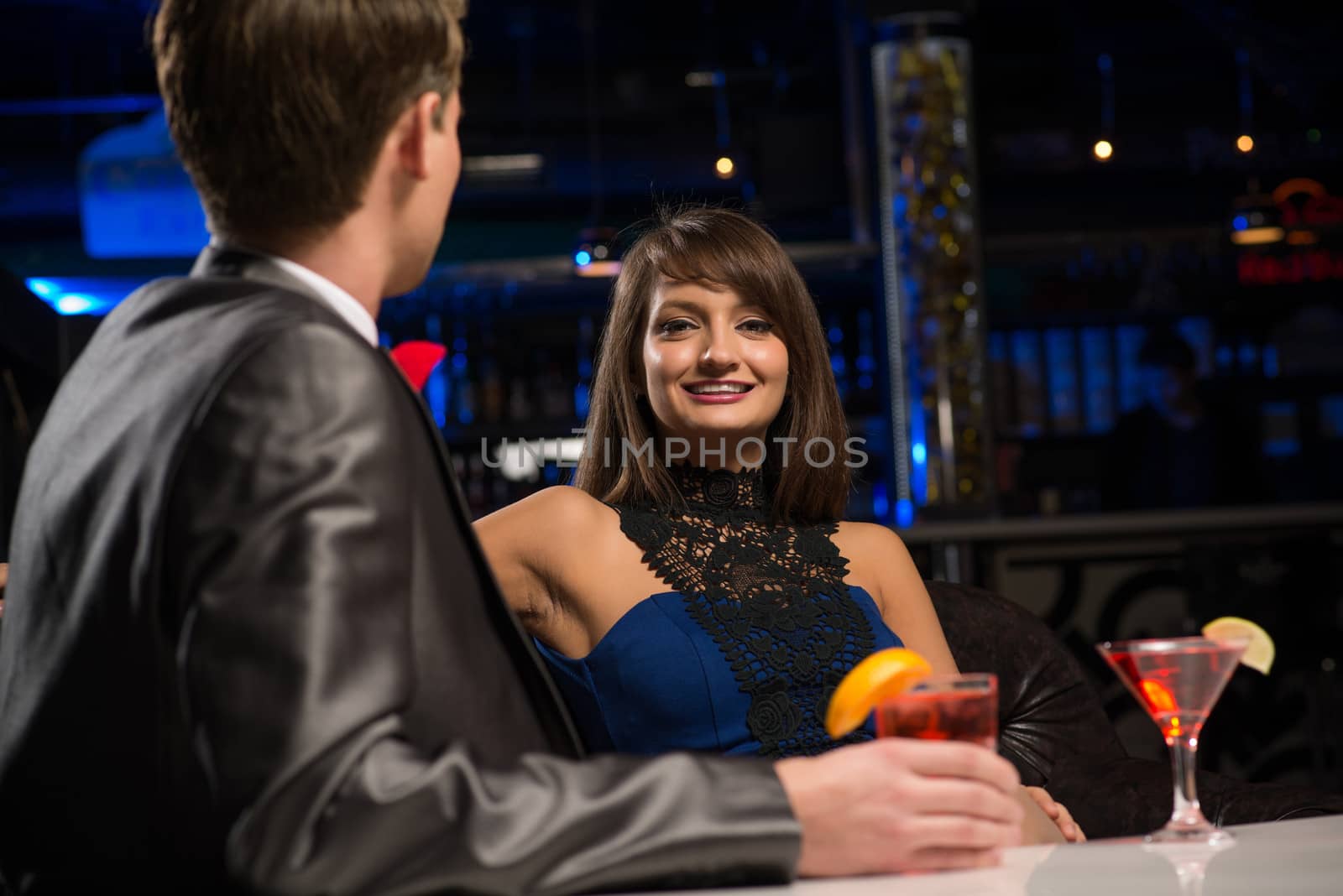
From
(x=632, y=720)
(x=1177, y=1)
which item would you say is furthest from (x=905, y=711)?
(x=1177, y=1)

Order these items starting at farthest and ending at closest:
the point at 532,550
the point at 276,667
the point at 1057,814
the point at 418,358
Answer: the point at 532,550 → the point at 1057,814 → the point at 418,358 → the point at 276,667

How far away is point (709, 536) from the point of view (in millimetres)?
2062

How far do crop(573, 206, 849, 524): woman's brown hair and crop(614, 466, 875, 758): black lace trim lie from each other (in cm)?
4

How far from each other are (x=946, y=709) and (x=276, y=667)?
1.48ft

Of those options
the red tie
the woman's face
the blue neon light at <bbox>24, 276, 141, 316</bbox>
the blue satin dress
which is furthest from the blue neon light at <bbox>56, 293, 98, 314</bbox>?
the red tie

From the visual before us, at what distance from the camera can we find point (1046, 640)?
2.32m

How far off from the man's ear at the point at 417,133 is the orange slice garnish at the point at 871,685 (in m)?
0.47

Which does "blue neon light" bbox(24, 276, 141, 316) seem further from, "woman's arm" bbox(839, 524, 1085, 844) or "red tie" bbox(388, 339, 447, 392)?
"red tie" bbox(388, 339, 447, 392)

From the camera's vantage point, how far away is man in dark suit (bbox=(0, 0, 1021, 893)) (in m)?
0.76

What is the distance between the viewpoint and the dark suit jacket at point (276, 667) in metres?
0.76

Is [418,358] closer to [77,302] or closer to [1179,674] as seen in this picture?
[1179,674]

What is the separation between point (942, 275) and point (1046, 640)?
2470mm

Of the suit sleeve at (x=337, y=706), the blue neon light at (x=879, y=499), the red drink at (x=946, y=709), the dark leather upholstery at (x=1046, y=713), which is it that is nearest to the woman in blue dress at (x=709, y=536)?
the dark leather upholstery at (x=1046, y=713)

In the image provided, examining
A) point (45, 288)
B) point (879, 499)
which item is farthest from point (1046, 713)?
point (45, 288)
